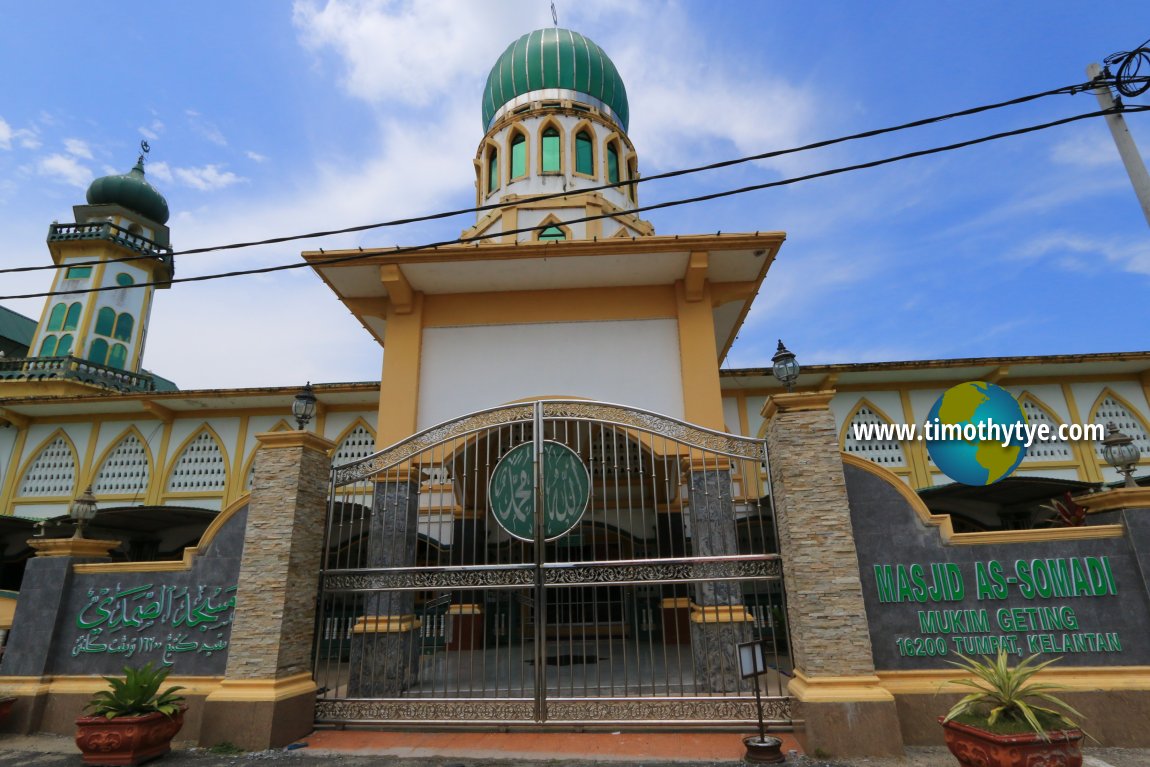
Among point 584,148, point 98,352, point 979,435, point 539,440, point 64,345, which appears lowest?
point 539,440

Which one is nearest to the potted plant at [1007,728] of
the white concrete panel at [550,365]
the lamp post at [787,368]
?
the lamp post at [787,368]

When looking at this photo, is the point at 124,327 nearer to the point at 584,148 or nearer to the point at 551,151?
the point at 551,151

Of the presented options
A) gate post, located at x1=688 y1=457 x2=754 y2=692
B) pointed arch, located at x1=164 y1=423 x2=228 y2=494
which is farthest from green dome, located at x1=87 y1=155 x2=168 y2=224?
gate post, located at x1=688 y1=457 x2=754 y2=692

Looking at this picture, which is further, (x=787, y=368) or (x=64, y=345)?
(x=64, y=345)

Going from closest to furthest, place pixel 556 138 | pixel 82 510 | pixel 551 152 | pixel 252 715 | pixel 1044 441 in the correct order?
pixel 252 715 → pixel 82 510 → pixel 1044 441 → pixel 551 152 → pixel 556 138

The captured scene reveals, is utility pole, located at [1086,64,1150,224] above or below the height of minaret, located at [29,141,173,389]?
below

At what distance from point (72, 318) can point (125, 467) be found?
9.52m

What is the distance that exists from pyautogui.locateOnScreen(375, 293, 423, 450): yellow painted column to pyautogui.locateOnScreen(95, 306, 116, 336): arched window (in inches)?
665

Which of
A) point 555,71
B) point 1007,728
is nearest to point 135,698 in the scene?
point 1007,728

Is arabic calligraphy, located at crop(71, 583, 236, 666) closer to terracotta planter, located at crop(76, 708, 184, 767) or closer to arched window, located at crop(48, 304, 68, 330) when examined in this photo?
terracotta planter, located at crop(76, 708, 184, 767)

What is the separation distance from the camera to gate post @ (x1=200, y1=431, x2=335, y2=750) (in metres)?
5.59

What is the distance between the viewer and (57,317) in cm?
2014

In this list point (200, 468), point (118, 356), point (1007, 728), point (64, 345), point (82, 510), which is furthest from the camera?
point (118, 356)

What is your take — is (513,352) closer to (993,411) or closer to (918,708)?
(918,708)
